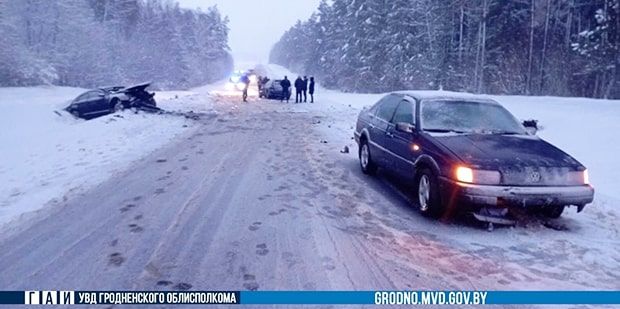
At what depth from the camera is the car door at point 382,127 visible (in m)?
7.89

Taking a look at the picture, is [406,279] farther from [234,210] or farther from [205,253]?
[234,210]

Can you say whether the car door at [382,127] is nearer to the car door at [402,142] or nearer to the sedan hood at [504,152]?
the car door at [402,142]

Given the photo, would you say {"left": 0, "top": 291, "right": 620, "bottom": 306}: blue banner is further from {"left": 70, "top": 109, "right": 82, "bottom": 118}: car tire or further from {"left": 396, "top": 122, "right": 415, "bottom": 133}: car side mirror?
{"left": 70, "top": 109, "right": 82, "bottom": 118}: car tire

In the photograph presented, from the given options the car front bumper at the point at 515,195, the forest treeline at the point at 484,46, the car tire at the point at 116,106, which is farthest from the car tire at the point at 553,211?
the forest treeline at the point at 484,46

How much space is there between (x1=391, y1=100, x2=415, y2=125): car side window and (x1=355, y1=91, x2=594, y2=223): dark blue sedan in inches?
0.9

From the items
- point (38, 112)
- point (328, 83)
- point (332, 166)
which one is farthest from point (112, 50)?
point (332, 166)

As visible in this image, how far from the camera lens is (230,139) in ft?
42.8

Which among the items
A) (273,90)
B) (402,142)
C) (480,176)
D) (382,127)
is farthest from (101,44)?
(480,176)

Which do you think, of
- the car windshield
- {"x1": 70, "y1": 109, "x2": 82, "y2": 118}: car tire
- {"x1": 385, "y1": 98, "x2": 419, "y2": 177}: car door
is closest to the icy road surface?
{"x1": 385, "y1": 98, "x2": 419, "y2": 177}: car door

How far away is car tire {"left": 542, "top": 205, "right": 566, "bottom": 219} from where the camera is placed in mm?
5934

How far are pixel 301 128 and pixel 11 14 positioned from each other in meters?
37.5

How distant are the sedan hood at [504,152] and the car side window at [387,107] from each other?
190 centimetres

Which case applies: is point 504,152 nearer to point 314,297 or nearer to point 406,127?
point 406,127

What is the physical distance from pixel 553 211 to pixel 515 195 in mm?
1096
